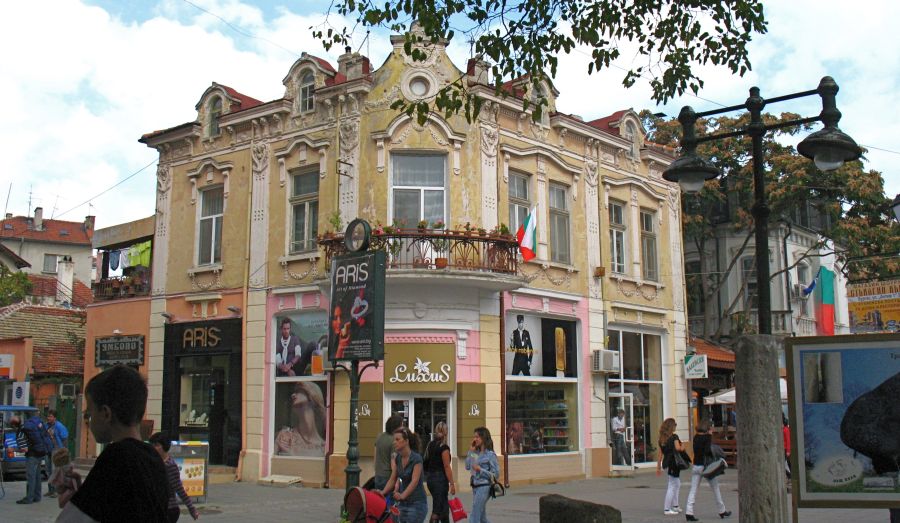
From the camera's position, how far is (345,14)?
10984mm

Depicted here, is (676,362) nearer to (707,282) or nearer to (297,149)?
(707,282)

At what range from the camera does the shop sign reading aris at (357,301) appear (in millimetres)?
15086

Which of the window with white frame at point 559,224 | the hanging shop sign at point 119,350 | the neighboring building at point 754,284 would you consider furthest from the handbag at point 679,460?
the neighboring building at point 754,284

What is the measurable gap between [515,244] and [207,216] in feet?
29.4

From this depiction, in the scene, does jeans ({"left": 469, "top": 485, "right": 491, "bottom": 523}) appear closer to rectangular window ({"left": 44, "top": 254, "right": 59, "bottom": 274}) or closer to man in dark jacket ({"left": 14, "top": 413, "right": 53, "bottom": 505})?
man in dark jacket ({"left": 14, "top": 413, "right": 53, "bottom": 505})

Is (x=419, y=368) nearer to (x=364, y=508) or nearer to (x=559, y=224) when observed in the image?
(x=559, y=224)

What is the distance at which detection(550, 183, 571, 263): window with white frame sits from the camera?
77.3ft

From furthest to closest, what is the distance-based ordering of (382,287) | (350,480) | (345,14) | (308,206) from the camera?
(308,206), (382,287), (350,480), (345,14)

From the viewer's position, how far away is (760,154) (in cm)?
959

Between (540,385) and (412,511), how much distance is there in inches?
517

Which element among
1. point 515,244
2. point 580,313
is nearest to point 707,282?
point 580,313

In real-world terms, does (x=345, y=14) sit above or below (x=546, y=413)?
above

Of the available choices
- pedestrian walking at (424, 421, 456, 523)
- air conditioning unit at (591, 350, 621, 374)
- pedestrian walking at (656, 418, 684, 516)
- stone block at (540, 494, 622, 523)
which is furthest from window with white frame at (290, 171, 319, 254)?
stone block at (540, 494, 622, 523)

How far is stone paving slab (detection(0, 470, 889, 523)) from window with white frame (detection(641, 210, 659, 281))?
6707mm
